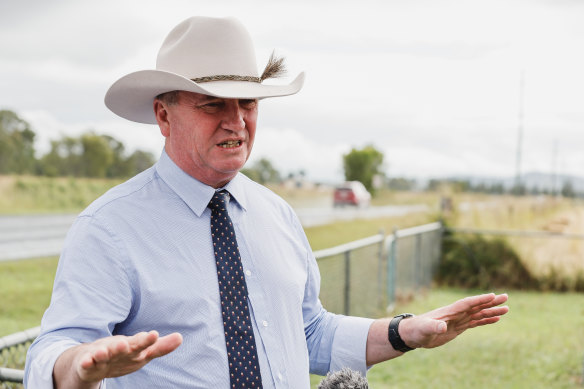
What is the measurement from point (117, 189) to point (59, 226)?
874 inches

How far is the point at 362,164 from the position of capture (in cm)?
7781

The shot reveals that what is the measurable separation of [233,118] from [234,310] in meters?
0.56

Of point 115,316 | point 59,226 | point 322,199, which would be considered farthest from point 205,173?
point 322,199

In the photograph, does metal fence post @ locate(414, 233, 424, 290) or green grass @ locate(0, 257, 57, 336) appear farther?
metal fence post @ locate(414, 233, 424, 290)

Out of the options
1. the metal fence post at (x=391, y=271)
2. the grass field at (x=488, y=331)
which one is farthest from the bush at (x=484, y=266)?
the metal fence post at (x=391, y=271)

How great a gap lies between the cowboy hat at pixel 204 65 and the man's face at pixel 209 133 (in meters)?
0.05

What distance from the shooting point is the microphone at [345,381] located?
5.78ft

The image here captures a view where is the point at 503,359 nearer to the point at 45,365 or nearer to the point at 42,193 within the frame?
the point at 45,365

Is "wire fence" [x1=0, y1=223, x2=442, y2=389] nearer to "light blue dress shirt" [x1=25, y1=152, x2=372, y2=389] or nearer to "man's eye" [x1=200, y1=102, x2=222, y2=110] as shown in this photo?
"light blue dress shirt" [x1=25, y1=152, x2=372, y2=389]

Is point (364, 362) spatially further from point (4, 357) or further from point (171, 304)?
point (4, 357)

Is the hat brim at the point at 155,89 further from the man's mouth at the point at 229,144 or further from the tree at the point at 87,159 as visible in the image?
the tree at the point at 87,159

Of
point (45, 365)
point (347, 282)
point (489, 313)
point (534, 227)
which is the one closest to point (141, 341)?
point (45, 365)

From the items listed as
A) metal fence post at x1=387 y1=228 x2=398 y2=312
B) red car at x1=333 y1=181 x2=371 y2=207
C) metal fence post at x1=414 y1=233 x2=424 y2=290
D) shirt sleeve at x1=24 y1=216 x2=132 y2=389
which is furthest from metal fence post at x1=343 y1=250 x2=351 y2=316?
red car at x1=333 y1=181 x2=371 y2=207

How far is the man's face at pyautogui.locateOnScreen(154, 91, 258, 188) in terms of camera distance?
6.27 ft
